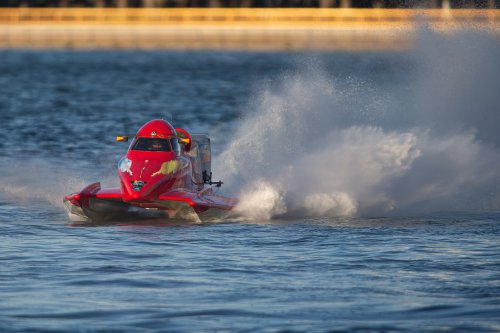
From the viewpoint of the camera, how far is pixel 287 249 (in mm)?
17266

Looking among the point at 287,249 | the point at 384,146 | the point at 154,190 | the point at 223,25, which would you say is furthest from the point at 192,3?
the point at 287,249

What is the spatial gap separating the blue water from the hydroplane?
1.19 feet

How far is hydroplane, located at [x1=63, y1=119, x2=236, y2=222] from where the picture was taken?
19.1 metres

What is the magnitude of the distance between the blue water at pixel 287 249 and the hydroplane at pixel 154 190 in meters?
0.36

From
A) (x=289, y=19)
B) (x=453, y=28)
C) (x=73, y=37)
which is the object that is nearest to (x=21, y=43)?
(x=73, y=37)

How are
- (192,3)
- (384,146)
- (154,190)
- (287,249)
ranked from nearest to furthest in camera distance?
1. (287,249)
2. (154,190)
3. (384,146)
4. (192,3)

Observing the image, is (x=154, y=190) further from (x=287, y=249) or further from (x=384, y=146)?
(x=384, y=146)

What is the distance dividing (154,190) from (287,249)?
2929 mm

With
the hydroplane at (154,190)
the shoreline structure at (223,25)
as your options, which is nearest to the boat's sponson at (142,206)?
the hydroplane at (154,190)

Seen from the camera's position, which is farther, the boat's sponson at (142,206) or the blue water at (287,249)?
the boat's sponson at (142,206)

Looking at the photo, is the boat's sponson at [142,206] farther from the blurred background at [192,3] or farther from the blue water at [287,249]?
the blurred background at [192,3]

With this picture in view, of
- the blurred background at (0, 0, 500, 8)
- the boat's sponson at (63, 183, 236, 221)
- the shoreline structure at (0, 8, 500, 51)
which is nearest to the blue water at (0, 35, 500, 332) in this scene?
the boat's sponson at (63, 183, 236, 221)

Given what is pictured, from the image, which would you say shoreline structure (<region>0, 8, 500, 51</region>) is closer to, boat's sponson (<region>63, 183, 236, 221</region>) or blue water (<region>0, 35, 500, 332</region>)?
blue water (<region>0, 35, 500, 332</region>)

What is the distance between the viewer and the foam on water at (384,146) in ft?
69.7
